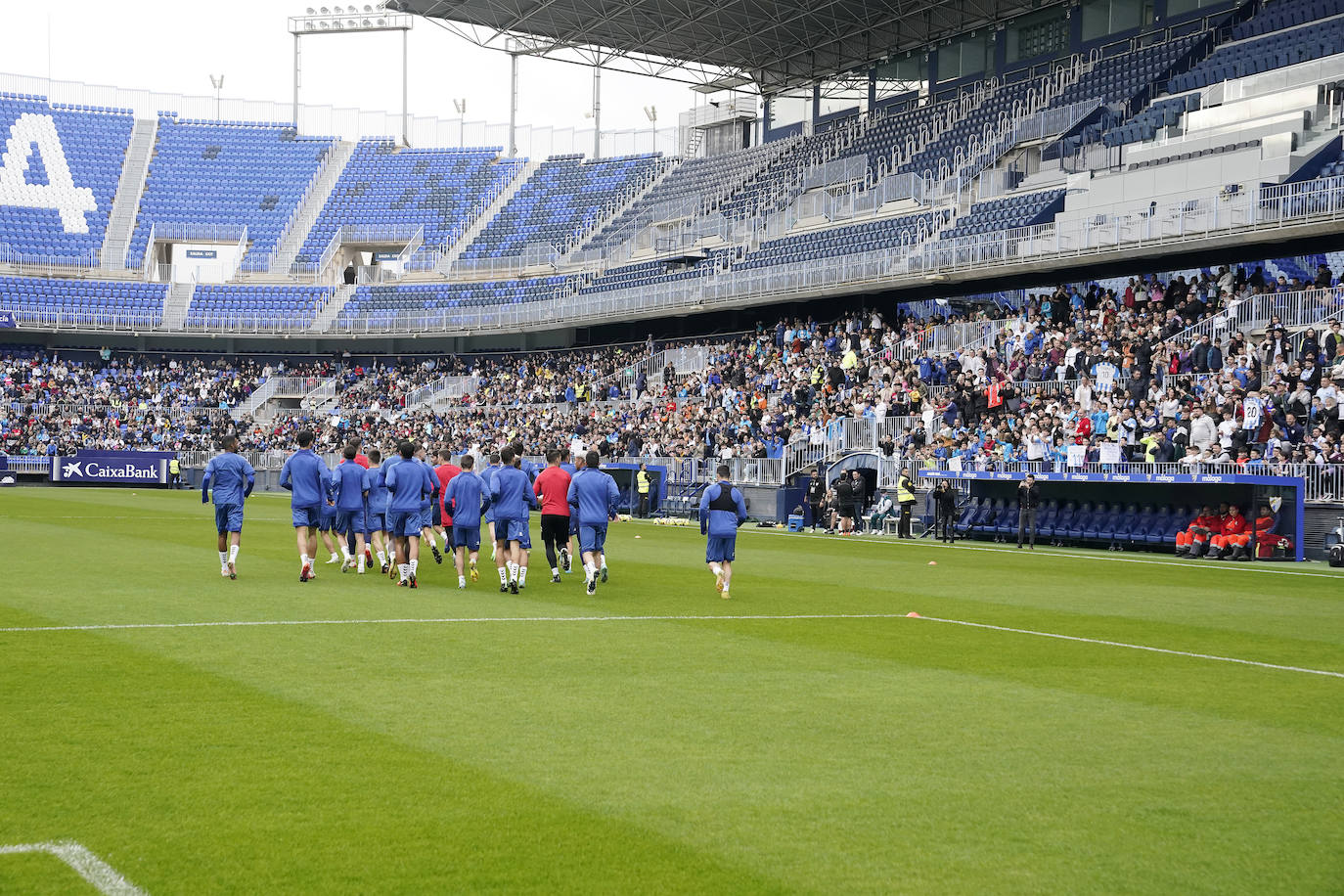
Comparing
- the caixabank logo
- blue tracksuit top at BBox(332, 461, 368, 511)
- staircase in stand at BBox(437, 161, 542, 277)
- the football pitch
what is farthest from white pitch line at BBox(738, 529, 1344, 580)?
staircase in stand at BBox(437, 161, 542, 277)

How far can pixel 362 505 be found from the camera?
1914 cm

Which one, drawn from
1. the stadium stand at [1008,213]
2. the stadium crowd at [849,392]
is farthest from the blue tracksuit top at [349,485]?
the stadium stand at [1008,213]

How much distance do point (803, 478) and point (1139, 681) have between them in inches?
1030

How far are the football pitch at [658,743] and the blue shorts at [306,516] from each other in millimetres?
1514

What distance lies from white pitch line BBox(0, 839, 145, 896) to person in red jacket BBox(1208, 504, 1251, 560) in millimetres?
23409

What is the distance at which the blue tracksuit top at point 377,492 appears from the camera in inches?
744

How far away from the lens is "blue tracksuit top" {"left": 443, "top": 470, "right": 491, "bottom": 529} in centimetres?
1764

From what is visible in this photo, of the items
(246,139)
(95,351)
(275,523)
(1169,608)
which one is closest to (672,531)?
(275,523)

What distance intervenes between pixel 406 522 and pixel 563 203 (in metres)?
53.1

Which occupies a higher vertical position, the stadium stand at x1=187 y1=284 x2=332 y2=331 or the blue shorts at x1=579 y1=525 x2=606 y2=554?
the stadium stand at x1=187 y1=284 x2=332 y2=331

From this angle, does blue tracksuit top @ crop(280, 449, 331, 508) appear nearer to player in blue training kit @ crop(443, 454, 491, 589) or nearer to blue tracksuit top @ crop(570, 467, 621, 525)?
player in blue training kit @ crop(443, 454, 491, 589)

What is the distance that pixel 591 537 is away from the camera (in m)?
17.6

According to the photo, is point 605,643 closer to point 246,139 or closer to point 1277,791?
point 1277,791

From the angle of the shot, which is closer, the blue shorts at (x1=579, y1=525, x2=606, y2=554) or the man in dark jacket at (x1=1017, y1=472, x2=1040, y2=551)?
A: the blue shorts at (x1=579, y1=525, x2=606, y2=554)
